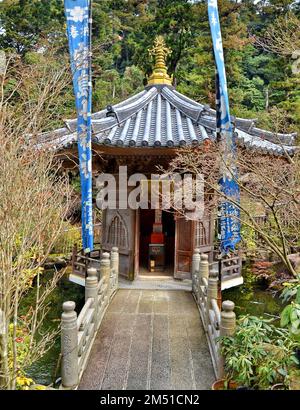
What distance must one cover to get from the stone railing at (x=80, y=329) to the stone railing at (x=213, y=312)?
177cm

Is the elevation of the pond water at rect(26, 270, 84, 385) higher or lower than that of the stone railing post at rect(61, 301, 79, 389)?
lower

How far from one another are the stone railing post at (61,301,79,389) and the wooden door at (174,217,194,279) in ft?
15.2

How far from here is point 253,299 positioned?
31.0 ft

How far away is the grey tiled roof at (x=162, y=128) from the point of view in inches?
263

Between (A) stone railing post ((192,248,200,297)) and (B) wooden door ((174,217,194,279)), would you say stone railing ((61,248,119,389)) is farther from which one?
(B) wooden door ((174,217,194,279))

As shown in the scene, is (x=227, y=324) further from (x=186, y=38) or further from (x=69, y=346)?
(x=186, y=38)

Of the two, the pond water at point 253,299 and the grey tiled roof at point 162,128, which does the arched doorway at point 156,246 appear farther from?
the pond water at point 253,299

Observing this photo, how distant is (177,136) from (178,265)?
3.34m

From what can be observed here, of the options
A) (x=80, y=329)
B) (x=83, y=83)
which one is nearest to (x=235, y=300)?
(x=80, y=329)

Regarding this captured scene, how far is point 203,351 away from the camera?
4812mm

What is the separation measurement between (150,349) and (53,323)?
3961 millimetres

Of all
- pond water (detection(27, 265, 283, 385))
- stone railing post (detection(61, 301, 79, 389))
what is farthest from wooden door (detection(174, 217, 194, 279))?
stone railing post (detection(61, 301, 79, 389))

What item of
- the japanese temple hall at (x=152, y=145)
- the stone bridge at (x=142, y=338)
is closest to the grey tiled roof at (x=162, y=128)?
the japanese temple hall at (x=152, y=145)

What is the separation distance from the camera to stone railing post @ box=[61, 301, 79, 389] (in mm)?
3816
